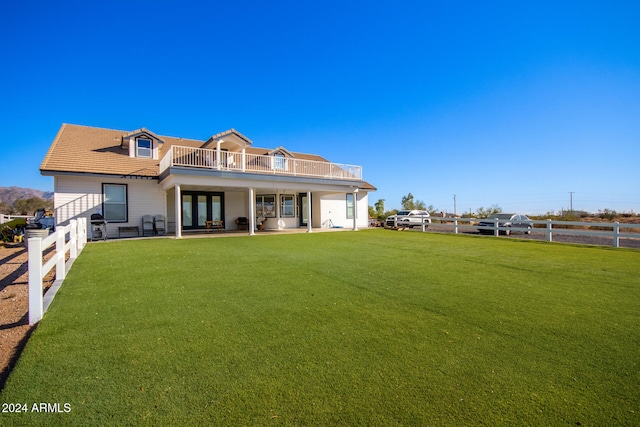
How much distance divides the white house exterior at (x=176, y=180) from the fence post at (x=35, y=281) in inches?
391

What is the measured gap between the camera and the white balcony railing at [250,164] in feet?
47.0

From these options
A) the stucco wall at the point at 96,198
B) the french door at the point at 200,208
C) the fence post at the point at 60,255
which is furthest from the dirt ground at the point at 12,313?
the french door at the point at 200,208

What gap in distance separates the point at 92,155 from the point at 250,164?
7931mm

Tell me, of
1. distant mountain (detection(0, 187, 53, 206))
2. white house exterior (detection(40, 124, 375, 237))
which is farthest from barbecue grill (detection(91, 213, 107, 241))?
distant mountain (detection(0, 187, 53, 206))

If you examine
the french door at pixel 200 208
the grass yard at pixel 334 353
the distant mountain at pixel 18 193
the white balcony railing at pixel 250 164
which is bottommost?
the grass yard at pixel 334 353

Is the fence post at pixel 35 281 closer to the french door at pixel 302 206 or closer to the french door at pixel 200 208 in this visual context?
the french door at pixel 200 208

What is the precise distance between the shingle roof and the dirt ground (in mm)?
→ 7127

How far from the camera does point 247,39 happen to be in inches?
643

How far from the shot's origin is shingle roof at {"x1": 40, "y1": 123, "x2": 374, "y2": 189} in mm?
13586

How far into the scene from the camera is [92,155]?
15031mm

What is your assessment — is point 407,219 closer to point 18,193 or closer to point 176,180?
point 176,180

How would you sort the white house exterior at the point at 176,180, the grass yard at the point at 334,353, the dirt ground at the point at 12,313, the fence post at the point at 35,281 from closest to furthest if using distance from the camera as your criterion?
the grass yard at the point at 334,353, the dirt ground at the point at 12,313, the fence post at the point at 35,281, the white house exterior at the point at 176,180

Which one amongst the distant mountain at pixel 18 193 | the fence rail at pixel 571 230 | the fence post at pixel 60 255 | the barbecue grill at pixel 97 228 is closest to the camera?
the fence post at pixel 60 255

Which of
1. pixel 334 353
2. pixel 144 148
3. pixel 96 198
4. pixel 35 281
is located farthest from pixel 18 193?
pixel 334 353
